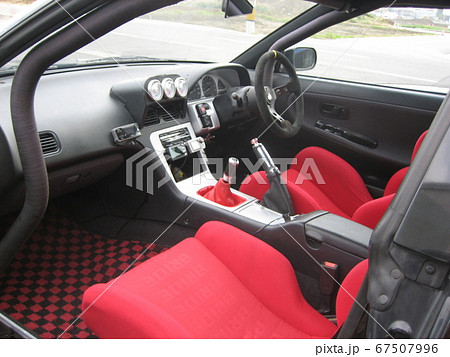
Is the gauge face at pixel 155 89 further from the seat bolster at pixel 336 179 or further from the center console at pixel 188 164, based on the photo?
the seat bolster at pixel 336 179

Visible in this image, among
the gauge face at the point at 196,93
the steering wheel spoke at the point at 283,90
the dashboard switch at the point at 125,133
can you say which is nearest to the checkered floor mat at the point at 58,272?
the dashboard switch at the point at 125,133

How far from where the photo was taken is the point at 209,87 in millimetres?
2596

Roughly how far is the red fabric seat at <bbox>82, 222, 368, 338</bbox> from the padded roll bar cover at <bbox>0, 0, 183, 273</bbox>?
27cm

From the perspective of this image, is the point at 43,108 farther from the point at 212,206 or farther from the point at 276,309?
the point at 276,309

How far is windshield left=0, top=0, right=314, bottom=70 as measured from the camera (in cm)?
221

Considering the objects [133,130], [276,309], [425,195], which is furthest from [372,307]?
[133,130]

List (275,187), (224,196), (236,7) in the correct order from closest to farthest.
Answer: (236,7) < (275,187) < (224,196)

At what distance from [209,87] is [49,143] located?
112cm

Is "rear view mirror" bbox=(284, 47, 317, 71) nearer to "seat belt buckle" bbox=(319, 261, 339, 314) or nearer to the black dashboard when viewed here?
the black dashboard

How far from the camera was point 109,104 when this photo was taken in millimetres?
2014

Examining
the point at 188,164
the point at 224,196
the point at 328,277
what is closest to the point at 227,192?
the point at 224,196

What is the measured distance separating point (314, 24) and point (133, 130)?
1.13 m

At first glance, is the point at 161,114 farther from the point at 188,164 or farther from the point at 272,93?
the point at 272,93

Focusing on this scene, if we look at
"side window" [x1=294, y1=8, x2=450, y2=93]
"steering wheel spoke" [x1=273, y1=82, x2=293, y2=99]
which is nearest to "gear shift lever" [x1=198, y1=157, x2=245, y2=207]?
"steering wheel spoke" [x1=273, y1=82, x2=293, y2=99]
